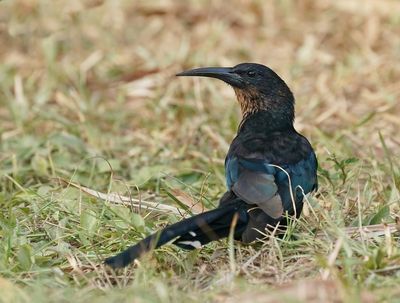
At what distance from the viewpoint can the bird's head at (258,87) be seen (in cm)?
546

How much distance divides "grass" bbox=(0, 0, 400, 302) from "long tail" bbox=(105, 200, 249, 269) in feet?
0.31

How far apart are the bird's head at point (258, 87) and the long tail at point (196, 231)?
1.26m

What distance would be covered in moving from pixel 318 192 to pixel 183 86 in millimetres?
2596

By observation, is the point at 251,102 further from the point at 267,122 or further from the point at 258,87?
the point at 267,122

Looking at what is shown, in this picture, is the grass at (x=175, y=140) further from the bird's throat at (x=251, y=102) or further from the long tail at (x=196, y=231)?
the bird's throat at (x=251, y=102)

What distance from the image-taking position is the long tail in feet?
12.5

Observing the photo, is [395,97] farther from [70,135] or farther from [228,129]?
[70,135]

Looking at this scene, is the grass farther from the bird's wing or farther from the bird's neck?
the bird's neck

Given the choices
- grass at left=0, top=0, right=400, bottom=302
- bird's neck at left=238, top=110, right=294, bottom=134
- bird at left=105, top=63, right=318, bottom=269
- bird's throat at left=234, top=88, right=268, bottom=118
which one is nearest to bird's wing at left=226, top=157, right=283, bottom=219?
bird at left=105, top=63, right=318, bottom=269

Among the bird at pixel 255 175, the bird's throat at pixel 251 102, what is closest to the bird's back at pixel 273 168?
the bird at pixel 255 175

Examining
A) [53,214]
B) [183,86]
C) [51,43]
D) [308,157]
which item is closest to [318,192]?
[308,157]

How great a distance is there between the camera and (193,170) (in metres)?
5.78

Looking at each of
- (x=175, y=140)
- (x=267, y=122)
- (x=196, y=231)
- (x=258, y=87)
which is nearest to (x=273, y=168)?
(x=196, y=231)

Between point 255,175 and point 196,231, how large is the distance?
1.81 ft
